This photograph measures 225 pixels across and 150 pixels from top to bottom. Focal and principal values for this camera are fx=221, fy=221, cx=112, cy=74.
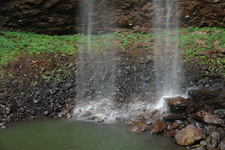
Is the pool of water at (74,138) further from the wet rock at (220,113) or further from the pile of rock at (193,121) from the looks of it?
the wet rock at (220,113)

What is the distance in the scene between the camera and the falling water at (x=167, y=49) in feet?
Result: 31.6

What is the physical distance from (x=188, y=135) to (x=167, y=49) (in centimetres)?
663

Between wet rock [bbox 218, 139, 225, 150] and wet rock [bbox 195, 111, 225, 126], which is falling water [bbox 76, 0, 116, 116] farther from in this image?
wet rock [bbox 218, 139, 225, 150]

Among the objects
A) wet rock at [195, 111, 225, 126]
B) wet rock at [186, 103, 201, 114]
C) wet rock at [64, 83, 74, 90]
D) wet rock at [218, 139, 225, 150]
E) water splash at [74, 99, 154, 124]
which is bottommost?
wet rock at [218, 139, 225, 150]

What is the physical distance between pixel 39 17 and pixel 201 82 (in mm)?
10701

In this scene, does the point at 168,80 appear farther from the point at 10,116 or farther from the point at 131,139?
the point at 10,116

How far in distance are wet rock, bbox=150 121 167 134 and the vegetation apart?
4081 millimetres

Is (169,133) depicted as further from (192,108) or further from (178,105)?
(192,108)

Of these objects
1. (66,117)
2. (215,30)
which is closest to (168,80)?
(66,117)

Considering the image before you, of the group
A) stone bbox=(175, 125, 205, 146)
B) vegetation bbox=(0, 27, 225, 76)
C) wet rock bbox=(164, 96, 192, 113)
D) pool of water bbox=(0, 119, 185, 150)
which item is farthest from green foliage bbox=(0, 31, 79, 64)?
stone bbox=(175, 125, 205, 146)

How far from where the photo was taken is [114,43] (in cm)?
1300

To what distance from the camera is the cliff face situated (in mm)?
14094

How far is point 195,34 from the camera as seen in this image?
43.8 ft

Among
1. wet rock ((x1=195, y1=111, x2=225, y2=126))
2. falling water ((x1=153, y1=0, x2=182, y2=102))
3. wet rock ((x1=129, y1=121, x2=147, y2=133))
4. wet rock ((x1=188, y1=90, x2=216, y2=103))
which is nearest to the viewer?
wet rock ((x1=195, y1=111, x2=225, y2=126))
